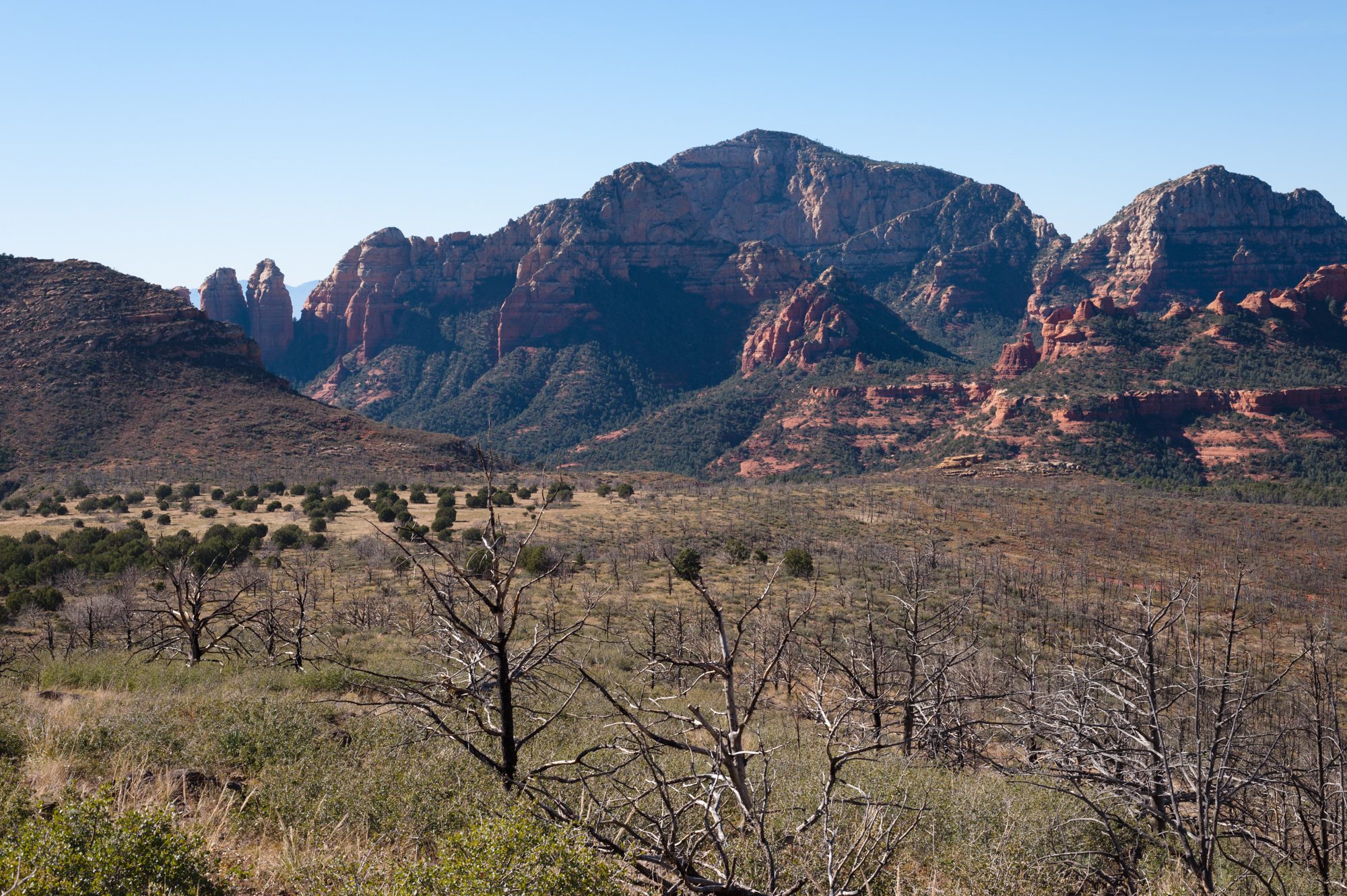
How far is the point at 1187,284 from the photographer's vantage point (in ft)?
506

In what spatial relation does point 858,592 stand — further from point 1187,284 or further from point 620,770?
point 1187,284

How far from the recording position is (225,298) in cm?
15825

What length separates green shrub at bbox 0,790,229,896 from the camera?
4.43 m

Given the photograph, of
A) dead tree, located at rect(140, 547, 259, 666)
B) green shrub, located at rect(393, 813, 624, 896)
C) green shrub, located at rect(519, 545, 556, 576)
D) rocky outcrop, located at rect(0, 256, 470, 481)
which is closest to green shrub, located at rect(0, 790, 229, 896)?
green shrub, located at rect(393, 813, 624, 896)

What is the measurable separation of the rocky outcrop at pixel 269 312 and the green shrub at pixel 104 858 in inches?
6802

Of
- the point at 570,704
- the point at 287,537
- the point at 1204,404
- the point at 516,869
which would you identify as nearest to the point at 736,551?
the point at 287,537

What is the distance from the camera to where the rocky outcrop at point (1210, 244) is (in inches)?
6053

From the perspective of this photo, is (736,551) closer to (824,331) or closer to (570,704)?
(570,704)

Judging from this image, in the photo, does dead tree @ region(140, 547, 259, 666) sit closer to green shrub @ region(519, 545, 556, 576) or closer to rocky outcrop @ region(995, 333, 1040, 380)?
green shrub @ region(519, 545, 556, 576)

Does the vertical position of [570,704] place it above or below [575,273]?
below

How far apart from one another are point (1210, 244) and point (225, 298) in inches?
8013

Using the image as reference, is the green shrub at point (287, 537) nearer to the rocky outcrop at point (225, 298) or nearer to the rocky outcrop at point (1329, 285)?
the rocky outcrop at point (1329, 285)

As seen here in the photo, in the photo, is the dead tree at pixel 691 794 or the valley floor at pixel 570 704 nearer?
the dead tree at pixel 691 794

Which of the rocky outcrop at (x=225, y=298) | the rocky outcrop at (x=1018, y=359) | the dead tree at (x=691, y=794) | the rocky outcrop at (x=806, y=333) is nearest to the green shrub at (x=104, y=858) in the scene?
the dead tree at (x=691, y=794)
